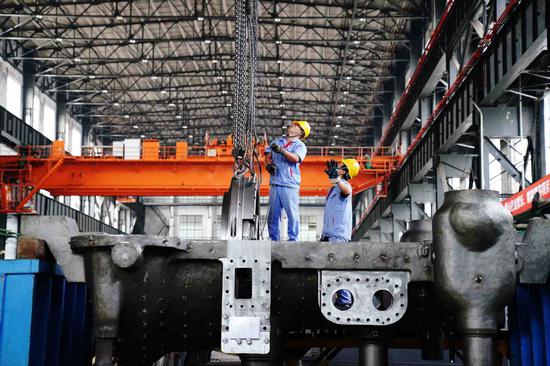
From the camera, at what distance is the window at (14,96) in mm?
33938

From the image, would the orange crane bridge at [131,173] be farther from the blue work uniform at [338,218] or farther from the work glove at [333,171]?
the work glove at [333,171]

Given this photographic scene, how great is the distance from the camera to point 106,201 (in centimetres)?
4922

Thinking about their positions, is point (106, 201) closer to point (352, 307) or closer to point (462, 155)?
point (462, 155)

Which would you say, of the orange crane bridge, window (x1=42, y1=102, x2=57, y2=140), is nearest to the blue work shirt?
the orange crane bridge

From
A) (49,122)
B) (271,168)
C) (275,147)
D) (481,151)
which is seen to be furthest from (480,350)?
(49,122)

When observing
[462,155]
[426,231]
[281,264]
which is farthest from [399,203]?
[281,264]

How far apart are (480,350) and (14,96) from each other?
32.8 m

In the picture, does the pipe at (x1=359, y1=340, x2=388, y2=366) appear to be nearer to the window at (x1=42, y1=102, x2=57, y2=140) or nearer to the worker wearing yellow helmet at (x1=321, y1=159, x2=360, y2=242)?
the worker wearing yellow helmet at (x1=321, y1=159, x2=360, y2=242)

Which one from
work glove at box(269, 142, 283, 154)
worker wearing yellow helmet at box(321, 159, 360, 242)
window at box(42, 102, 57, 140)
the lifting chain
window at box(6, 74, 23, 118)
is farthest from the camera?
window at box(42, 102, 57, 140)

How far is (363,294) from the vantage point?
5.77 meters

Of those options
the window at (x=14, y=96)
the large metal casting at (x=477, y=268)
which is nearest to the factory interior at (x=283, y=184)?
the large metal casting at (x=477, y=268)

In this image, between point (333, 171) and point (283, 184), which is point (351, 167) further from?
point (283, 184)

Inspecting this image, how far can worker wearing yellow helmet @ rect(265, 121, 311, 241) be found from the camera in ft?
28.2

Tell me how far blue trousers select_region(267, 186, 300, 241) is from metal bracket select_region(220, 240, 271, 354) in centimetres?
273
